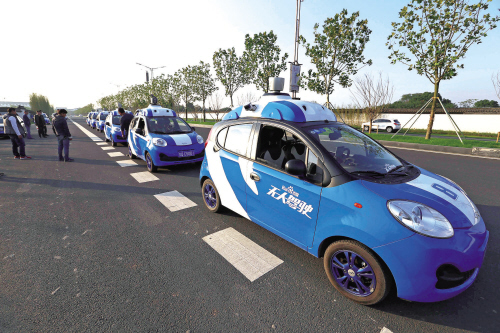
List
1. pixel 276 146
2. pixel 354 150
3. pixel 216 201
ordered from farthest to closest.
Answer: pixel 216 201
pixel 276 146
pixel 354 150

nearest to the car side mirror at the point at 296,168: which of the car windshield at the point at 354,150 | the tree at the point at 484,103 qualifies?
the car windshield at the point at 354,150

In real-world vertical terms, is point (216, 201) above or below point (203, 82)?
below

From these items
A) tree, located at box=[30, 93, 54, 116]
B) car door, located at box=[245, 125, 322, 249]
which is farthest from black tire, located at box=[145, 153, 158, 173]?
tree, located at box=[30, 93, 54, 116]

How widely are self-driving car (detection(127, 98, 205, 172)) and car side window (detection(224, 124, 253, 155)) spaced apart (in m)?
3.60

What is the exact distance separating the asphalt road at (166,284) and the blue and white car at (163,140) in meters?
2.40

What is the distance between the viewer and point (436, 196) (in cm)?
213

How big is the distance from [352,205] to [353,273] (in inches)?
25.2

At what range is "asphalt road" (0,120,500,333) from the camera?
2.01 meters

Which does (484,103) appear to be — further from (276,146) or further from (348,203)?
(348,203)

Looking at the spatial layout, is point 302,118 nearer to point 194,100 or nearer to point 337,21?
point 337,21

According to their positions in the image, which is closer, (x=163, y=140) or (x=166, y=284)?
(x=166, y=284)

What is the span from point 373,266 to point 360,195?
59 centimetres

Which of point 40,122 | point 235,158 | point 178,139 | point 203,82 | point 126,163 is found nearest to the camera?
point 235,158

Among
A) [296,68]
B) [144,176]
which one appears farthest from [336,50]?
[144,176]
